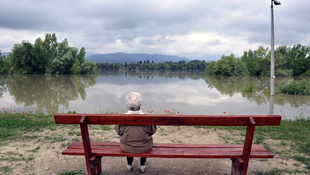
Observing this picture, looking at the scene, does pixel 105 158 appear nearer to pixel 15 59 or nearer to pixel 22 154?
pixel 22 154

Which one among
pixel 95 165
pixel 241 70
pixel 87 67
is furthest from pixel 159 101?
pixel 241 70

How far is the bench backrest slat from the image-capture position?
9.66 ft

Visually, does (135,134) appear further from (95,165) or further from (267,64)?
(267,64)

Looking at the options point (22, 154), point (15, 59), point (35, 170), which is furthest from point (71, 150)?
point (15, 59)

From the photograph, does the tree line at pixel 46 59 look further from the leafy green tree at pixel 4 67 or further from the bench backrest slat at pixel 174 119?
the bench backrest slat at pixel 174 119

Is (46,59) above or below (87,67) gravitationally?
above

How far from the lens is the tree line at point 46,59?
58969mm

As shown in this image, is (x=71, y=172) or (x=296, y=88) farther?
(x=296, y=88)

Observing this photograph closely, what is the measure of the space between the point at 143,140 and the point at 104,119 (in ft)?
2.33

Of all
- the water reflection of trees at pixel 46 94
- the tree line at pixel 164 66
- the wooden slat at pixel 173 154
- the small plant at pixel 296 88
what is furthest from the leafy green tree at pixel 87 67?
the wooden slat at pixel 173 154

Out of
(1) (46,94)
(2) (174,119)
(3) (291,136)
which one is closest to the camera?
(2) (174,119)

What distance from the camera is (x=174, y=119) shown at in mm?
2943

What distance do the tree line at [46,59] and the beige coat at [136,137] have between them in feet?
209

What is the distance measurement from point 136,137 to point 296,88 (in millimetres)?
24328
